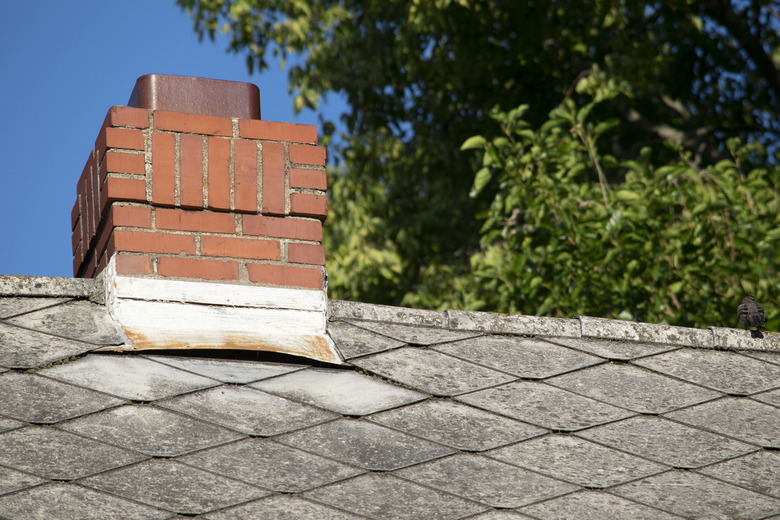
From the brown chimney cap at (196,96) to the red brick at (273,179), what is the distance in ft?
1.05

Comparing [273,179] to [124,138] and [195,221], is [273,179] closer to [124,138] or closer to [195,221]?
[195,221]

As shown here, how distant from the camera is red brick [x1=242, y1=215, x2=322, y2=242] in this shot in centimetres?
353

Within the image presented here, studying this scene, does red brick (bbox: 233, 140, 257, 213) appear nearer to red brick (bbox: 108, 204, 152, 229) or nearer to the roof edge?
red brick (bbox: 108, 204, 152, 229)

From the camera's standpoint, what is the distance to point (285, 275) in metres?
3.52

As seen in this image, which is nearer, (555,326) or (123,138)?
(123,138)

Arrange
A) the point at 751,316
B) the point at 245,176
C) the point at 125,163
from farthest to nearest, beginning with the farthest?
1. the point at 751,316
2. the point at 245,176
3. the point at 125,163

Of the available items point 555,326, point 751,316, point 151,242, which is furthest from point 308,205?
point 751,316

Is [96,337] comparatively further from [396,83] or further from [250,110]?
[396,83]

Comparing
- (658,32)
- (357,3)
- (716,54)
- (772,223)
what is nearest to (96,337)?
(772,223)

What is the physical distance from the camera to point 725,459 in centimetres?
354

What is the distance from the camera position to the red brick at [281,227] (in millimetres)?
3529

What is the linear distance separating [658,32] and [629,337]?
847 cm

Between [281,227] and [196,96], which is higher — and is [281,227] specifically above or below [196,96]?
below

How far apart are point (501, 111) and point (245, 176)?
744 centimetres
